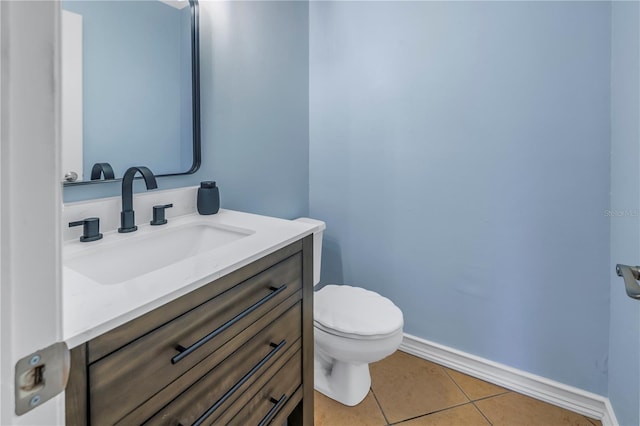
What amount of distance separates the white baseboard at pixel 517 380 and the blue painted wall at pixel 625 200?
0.33 feet

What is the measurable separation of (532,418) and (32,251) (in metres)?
1.90

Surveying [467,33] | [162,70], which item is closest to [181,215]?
[162,70]

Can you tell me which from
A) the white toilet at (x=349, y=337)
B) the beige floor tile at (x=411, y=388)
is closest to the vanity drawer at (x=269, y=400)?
the white toilet at (x=349, y=337)

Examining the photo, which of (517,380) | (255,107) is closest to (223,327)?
(255,107)

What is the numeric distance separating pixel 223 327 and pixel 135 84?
0.94 m

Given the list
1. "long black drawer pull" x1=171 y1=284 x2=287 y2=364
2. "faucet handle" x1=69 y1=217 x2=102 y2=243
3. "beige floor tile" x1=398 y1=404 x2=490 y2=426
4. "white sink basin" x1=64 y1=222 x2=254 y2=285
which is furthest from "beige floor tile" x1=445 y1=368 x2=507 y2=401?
"faucet handle" x1=69 y1=217 x2=102 y2=243

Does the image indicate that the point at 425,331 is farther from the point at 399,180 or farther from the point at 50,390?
the point at 50,390

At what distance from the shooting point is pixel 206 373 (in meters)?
0.84

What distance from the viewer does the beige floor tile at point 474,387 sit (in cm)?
168

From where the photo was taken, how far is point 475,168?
169 cm

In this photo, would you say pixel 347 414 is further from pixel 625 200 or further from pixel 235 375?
pixel 625 200

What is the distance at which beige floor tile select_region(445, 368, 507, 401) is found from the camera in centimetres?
168

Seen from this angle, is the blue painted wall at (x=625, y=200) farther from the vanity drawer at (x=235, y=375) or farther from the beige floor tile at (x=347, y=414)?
the vanity drawer at (x=235, y=375)

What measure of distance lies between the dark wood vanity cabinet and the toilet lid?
0.76 ft
